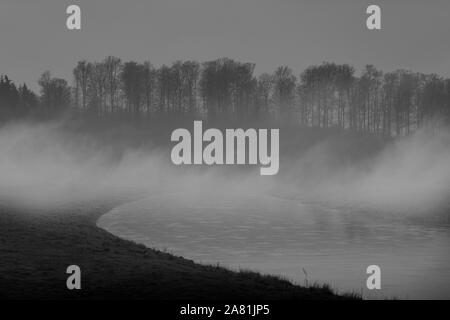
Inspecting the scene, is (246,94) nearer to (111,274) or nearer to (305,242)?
(305,242)

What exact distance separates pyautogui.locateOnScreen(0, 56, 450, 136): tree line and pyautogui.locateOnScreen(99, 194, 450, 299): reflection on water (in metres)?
74.3

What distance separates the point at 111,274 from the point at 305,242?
18396 mm

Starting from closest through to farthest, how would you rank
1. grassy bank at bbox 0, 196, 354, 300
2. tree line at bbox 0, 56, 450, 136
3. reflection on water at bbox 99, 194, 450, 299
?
1. grassy bank at bbox 0, 196, 354, 300
2. reflection on water at bbox 99, 194, 450, 299
3. tree line at bbox 0, 56, 450, 136

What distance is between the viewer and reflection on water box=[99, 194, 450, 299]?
91.0 ft

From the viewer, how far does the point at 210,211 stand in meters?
61.6

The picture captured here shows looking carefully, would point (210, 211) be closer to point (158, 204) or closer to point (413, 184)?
point (158, 204)

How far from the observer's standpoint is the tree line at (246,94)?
439ft

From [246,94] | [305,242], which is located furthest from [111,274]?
[246,94]

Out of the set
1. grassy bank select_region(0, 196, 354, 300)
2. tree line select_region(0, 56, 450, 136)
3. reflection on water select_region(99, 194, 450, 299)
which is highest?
tree line select_region(0, 56, 450, 136)

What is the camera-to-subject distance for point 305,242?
39.9m

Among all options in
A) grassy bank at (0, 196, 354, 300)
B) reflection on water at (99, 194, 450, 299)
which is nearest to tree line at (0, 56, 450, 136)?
reflection on water at (99, 194, 450, 299)

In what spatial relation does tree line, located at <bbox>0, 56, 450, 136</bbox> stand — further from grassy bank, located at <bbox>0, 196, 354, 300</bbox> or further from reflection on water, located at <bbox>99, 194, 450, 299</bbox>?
grassy bank, located at <bbox>0, 196, 354, 300</bbox>

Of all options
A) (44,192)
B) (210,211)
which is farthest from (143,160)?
(210,211)

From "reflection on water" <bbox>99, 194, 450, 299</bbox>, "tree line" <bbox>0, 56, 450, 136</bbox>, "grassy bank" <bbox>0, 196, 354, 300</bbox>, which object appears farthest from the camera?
"tree line" <bbox>0, 56, 450, 136</bbox>
